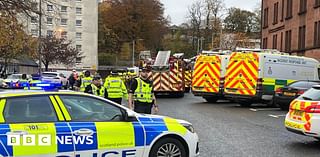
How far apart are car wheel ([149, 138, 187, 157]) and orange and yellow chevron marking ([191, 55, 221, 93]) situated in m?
15.2

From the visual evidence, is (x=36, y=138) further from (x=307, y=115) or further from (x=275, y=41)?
(x=275, y=41)

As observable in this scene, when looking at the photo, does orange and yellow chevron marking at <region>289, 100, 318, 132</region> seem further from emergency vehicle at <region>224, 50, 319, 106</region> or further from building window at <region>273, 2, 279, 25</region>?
building window at <region>273, 2, 279, 25</region>

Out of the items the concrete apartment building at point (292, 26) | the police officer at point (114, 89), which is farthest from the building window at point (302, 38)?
the police officer at point (114, 89)

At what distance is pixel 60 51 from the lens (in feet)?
202

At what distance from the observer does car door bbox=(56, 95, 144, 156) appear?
20.4 feet

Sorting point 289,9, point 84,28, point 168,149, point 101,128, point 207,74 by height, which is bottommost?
point 168,149

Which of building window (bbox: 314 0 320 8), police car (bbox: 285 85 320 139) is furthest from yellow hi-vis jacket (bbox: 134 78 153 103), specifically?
building window (bbox: 314 0 320 8)

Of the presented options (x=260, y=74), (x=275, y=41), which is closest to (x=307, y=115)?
(x=260, y=74)

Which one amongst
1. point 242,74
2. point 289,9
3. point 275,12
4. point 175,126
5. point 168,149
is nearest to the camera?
point 168,149

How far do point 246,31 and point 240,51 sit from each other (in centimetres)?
6460

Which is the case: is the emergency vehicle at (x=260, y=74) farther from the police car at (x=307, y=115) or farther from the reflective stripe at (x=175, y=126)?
the reflective stripe at (x=175, y=126)

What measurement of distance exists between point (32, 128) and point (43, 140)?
0.21 meters

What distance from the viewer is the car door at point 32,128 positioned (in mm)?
5805

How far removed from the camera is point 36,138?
19.4ft
